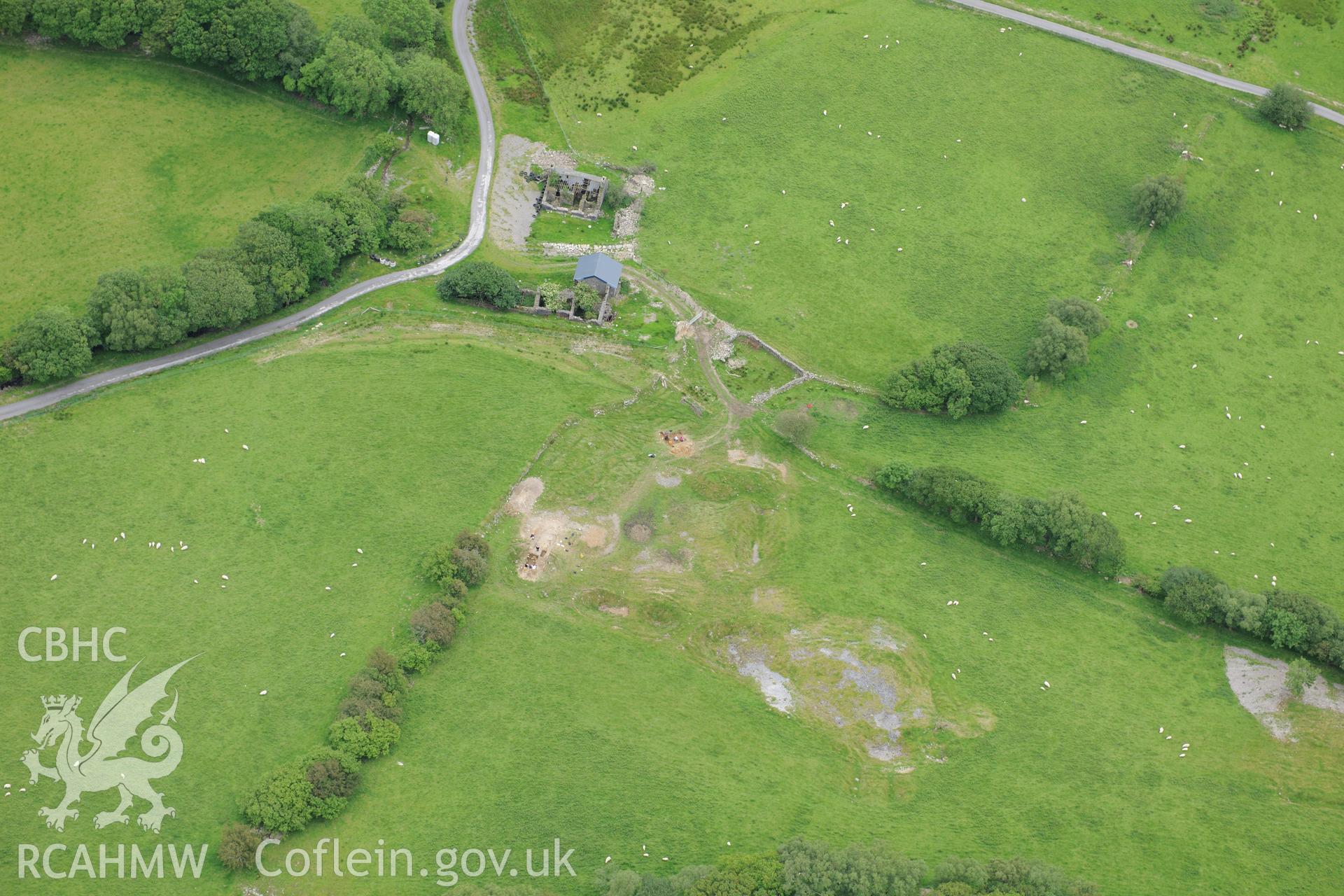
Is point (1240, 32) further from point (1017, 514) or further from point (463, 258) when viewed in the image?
point (463, 258)

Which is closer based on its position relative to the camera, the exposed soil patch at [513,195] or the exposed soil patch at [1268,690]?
the exposed soil patch at [1268,690]

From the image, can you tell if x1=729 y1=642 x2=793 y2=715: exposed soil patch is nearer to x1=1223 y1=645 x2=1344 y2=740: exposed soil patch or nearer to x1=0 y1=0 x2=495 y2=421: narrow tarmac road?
x1=1223 y1=645 x2=1344 y2=740: exposed soil patch

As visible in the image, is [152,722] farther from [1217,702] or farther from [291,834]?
[1217,702]

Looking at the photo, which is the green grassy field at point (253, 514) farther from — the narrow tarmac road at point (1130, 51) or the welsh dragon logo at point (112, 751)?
the narrow tarmac road at point (1130, 51)

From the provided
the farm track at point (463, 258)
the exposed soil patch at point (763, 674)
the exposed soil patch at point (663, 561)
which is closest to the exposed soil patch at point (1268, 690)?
the exposed soil patch at point (763, 674)

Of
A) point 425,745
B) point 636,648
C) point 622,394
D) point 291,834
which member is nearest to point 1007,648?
point 636,648

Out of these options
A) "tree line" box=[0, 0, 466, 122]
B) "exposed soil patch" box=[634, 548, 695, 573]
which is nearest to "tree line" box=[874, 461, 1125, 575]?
"exposed soil patch" box=[634, 548, 695, 573]
